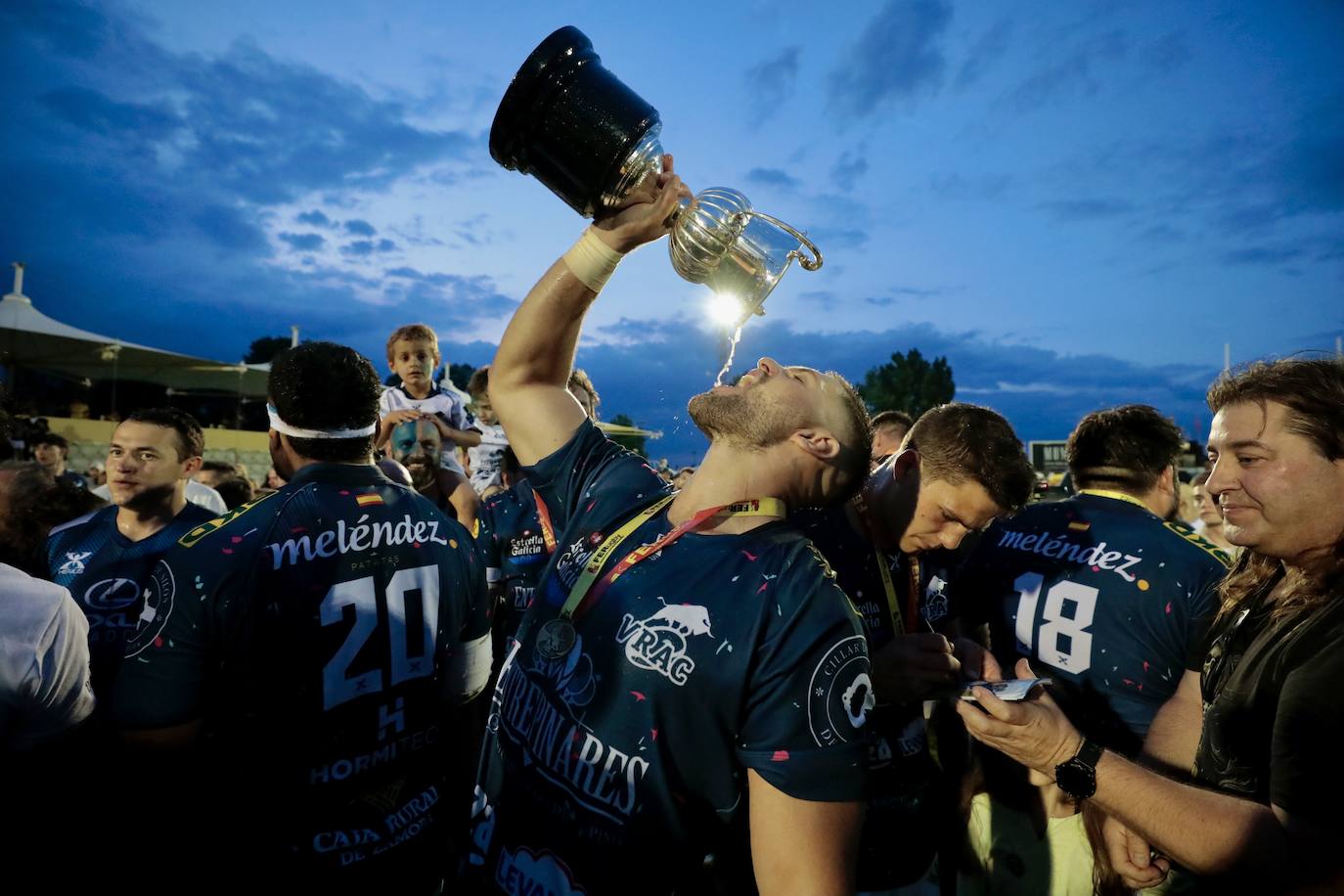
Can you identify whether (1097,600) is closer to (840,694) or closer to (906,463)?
(906,463)

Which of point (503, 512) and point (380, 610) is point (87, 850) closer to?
point (380, 610)

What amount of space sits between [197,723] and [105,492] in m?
8.34

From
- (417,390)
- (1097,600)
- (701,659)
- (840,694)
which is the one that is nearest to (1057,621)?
(1097,600)

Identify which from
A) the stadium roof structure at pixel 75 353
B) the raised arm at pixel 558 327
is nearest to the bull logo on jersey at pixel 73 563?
the raised arm at pixel 558 327

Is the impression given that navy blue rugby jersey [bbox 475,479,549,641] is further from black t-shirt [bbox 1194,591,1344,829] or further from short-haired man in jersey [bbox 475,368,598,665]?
black t-shirt [bbox 1194,591,1344,829]

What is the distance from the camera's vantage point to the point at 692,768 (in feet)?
5.79

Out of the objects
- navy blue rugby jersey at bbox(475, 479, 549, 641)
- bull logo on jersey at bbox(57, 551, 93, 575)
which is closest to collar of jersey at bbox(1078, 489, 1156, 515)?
navy blue rugby jersey at bbox(475, 479, 549, 641)

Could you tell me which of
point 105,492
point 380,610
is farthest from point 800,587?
point 105,492

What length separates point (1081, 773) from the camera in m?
1.96

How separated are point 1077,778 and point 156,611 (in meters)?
3.09

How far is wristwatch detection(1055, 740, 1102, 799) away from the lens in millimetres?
1941

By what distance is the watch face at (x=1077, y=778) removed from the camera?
194cm

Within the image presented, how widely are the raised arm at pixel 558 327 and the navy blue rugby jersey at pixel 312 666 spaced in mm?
969

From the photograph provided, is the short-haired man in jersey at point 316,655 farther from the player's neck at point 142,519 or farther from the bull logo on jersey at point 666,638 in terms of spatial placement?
the player's neck at point 142,519
